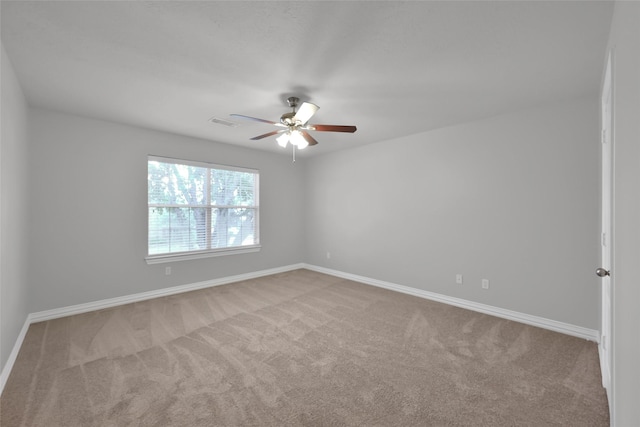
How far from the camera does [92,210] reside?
356 cm

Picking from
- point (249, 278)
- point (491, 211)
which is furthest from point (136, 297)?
point (491, 211)

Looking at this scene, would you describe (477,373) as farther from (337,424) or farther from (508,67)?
(508,67)

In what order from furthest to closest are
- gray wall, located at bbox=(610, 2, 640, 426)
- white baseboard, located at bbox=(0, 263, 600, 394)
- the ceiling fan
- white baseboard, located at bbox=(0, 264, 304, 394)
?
1. white baseboard, located at bbox=(0, 263, 600, 394)
2. the ceiling fan
3. white baseboard, located at bbox=(0, 264, 304, 394)
4. gray wall, located at bbox=(610, 2, 640, 426)

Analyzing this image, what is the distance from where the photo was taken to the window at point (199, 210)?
411 centimetres

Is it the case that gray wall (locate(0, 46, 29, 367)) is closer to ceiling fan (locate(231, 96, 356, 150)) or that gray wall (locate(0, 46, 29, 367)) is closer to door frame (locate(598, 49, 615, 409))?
ceiling fan (locate(231, 96, 356, 150))

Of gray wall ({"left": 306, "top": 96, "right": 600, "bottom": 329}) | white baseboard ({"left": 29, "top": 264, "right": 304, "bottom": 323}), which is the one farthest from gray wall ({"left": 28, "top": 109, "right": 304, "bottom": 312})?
gray wall ({"left": 306, "top": 96, "right": 600, "bottom": 329})

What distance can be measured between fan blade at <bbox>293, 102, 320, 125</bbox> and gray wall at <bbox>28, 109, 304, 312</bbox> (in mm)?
2469

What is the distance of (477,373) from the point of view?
2.20 metres

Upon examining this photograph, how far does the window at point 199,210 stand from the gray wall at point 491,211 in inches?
76.2

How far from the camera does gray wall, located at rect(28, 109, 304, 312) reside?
324cm

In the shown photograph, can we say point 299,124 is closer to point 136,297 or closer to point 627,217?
point 627,217

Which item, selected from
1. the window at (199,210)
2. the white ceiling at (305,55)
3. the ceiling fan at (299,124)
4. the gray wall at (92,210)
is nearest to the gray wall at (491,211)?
the white ceiling at (305,55)

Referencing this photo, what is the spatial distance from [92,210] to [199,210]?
137 centimetres

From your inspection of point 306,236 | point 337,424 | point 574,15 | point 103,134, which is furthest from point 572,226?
point 103,134
